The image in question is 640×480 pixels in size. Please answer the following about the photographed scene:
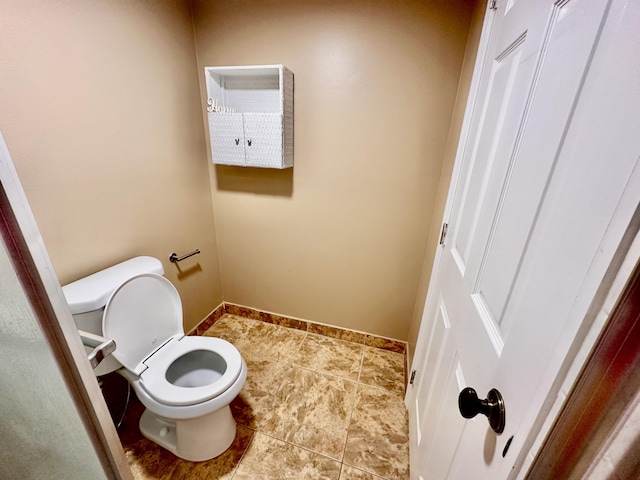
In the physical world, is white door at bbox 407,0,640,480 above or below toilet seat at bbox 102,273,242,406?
above

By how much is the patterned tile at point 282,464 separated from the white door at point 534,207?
1.76 ft

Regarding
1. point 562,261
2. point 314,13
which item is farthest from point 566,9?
point 314,13

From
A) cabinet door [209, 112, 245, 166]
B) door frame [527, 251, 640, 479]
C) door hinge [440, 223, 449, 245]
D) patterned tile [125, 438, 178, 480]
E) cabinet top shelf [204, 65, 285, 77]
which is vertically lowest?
patterned tile [125, 438, 178, 480]

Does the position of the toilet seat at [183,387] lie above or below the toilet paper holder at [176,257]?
below

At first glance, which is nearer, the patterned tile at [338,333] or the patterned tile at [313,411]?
the patterned tile at [313,411]

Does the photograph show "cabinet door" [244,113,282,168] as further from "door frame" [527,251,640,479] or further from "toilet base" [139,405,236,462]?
"door frame" [527,251,640,479]

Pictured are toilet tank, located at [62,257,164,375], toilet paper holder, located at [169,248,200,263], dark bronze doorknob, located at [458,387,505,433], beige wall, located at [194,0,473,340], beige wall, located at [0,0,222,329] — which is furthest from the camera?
toilet paper holder, located at [169,248,200,263]

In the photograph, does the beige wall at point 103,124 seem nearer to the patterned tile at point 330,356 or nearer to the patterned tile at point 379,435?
the patterned tile at point 330,356

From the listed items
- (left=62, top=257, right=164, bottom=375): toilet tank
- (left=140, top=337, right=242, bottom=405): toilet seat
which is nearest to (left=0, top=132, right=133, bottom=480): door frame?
(left=140, top=337, right=242, bottom=405): toilet seat

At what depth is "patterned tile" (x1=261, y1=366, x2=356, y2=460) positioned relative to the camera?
1.29m

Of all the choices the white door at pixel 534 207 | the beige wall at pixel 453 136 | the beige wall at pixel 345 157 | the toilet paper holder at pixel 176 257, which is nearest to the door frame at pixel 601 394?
the white door at pixel 534 207

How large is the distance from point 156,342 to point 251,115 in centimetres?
129

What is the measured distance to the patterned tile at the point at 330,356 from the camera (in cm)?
170

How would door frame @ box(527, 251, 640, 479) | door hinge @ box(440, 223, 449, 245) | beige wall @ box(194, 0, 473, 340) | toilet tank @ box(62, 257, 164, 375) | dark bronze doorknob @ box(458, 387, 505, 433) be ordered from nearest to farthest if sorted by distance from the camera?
door frame @ box(527, 251, 640, 479), dark bronze doorknob @ box(458, 387, 505, 433), toilet tank @ box(62, 257, 164, 375), door hinge @ box(440, 223, 449, 245), beige wall @ box(194, 0, 473, 340)
